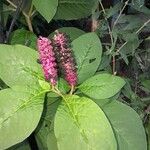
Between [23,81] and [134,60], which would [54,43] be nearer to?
[23,81]

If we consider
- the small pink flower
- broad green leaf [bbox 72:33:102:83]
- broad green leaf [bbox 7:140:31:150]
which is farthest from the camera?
broad green leaf [bbox 7:140:31:150]

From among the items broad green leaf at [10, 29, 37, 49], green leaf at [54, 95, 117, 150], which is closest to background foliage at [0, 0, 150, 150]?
green leaf at [54, 95, 117, 150]

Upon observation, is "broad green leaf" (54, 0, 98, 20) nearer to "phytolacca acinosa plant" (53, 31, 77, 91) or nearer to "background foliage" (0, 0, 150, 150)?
"background foliage" (0, 0, 150, 150)

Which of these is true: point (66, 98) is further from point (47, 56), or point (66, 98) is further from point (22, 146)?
point (22, 146)

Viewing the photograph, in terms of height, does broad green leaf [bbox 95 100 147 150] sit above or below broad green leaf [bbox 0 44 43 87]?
below

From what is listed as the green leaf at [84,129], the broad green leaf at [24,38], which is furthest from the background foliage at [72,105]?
the broad green leaf at [24,38]

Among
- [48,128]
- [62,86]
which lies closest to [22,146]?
[48,128]

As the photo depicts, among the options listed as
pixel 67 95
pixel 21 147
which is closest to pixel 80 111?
pixel 67 95

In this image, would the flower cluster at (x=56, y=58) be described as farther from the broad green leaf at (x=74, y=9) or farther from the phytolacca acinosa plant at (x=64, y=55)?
the broad green leaf at (x=74, y=9)
